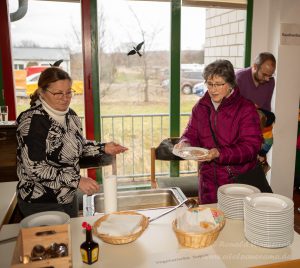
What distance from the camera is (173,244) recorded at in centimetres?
129

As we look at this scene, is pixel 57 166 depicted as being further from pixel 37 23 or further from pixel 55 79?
pixel 37 23

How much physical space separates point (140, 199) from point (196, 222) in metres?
0.88

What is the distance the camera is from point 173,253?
4.02 ft

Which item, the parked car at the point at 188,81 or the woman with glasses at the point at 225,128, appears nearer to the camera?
the woman with glasses at the point at 225,128

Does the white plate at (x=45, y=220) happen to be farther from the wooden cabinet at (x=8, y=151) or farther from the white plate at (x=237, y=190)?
the wooden cabinet at (x=8, y=151)

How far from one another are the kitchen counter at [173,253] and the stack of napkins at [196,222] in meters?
0.07

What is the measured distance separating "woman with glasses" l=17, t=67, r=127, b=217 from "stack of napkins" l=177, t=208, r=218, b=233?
48cm

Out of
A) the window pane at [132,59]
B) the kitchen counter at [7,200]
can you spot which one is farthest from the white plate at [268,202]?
the window pane at [132,59]

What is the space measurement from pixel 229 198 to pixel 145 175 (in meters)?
2.50

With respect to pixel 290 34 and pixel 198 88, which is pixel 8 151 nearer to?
pixel 198 88

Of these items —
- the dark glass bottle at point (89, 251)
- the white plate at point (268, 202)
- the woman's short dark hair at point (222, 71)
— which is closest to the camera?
the dark glass bottle at point (89, 251)

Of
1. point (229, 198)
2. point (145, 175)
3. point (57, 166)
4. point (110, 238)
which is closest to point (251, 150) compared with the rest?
point (229, 198)

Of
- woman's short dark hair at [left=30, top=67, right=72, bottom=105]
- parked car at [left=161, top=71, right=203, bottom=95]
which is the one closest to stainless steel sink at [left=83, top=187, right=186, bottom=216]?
woman's short dark hair at [left=30, top=67, right=72, bottom=105]

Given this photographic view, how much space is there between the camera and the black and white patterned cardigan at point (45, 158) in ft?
5.19
